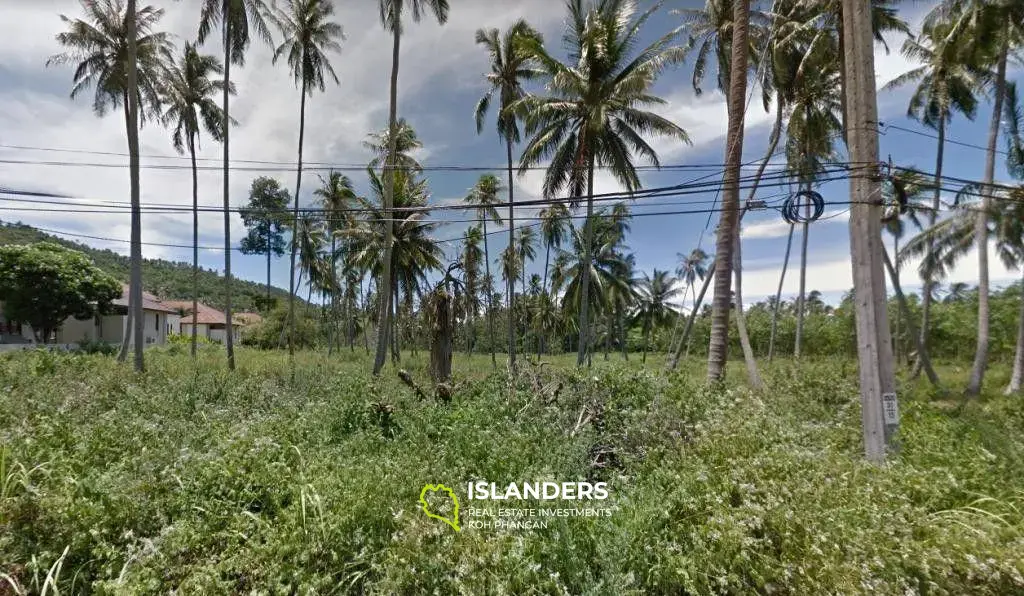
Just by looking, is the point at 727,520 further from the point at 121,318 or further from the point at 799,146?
the point at 121,318

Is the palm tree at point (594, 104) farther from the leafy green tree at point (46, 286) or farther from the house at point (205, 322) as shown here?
the house at point (205, 322)

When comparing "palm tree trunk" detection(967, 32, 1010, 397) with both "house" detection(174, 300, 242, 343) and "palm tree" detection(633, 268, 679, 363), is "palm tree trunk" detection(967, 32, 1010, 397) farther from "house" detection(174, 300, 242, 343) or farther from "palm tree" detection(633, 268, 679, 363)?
"house" detection(174, 300, 242, 343)

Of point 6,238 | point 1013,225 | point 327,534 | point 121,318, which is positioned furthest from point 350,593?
point 6,238

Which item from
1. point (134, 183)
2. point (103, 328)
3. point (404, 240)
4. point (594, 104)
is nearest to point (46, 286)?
point (103, 328)

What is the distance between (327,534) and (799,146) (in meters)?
17.3

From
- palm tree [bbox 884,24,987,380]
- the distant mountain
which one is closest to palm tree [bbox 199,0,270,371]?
palm tree [bbox 884,24,987,380]

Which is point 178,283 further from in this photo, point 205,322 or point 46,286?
point 46,286

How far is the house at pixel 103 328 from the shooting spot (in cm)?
2244

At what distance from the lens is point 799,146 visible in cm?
1426

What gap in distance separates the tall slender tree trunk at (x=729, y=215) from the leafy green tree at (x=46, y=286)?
27479mm

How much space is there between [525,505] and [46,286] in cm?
2694

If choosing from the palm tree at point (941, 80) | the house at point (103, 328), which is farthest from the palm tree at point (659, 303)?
the house at point (103, 328)

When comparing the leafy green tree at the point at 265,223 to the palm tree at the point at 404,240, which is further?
the leafy green tree at the point at 265,223

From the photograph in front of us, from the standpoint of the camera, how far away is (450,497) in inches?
133
